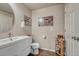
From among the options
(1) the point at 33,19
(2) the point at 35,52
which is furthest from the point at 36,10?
(2) the point at 35,52

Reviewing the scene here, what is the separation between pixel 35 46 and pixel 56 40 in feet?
2.81

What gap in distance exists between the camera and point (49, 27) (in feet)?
9.76

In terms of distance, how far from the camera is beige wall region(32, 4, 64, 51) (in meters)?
2.75

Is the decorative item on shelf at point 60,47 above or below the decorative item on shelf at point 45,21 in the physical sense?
below

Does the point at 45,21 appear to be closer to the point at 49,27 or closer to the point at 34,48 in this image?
the point at 49,27

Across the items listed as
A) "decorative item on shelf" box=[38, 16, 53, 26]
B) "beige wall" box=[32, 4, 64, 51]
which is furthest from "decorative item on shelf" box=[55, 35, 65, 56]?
"decorative item on shelf" box=[38, 16, 53, 26]

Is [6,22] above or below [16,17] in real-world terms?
below

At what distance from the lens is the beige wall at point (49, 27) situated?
2748mm

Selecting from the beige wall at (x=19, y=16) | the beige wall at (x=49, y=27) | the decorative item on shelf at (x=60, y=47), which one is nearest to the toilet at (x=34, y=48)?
the beige wall at (x=49, y=27)

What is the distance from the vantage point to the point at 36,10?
2.67 metres


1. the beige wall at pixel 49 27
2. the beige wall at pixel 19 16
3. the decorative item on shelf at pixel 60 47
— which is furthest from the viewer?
the beige wall at pixel 49 27

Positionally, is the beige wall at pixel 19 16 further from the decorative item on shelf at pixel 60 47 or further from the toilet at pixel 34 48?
the decorative item on shelf at pixel 60 47

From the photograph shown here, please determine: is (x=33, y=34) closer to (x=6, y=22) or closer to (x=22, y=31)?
(x=22, y=31)

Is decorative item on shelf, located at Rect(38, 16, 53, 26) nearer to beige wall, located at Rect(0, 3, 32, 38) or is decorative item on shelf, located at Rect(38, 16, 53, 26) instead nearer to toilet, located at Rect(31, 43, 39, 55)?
beige wall, located at Rect(0, 3, 32, 38)
